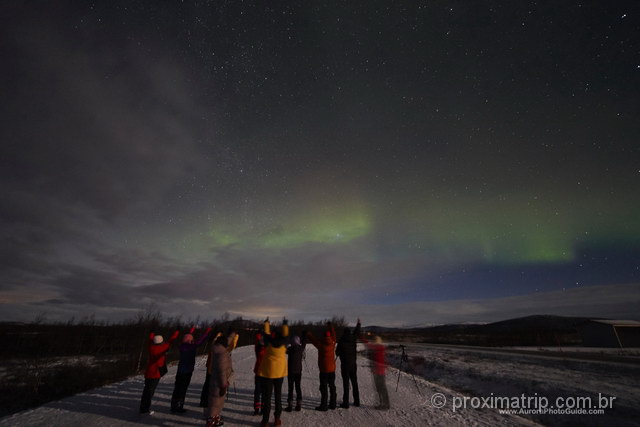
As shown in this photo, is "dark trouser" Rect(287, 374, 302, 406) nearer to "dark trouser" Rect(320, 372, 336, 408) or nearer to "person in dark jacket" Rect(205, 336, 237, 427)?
"dark trouser" Rect(320, 372, 336, 408)

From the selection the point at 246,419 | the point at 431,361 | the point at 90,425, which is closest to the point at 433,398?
the point at 246,419

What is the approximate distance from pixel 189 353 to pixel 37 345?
169ft

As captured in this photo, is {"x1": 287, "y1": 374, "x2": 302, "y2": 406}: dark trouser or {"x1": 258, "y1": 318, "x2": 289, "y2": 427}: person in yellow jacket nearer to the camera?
{"x1": 258, "y1": 318, "x2": 289, "y2": 427}: person in yellow jacket

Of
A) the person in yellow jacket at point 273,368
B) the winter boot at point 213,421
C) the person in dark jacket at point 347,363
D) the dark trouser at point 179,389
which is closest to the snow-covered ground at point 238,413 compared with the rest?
the dark trouser at point 179,389

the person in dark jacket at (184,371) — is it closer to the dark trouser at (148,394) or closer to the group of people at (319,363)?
the dark trouser at (148,394)

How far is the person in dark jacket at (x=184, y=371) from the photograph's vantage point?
7.96 metres

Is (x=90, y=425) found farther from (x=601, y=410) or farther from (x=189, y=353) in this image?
(x=601, y=410)

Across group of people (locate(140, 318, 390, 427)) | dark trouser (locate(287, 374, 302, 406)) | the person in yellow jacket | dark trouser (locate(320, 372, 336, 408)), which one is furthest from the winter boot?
dark trouser (locate(320, 372, 336, 408))

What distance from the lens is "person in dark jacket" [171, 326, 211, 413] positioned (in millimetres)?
7965

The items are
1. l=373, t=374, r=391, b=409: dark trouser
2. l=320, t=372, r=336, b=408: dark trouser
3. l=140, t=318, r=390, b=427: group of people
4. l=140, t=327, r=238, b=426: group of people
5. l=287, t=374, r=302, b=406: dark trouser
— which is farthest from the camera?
l=373, t=374, r=391, b=409: dark trouser

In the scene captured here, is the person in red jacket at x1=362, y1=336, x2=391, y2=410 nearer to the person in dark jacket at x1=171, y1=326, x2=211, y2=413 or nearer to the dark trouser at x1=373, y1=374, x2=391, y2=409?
the dark trouser at x1=373, y1=374, x2=391, y2=409

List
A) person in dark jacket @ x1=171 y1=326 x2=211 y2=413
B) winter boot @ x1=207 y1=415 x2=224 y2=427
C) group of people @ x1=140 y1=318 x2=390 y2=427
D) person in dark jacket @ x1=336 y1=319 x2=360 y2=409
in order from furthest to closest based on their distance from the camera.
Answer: person in dark jacket @ x1=336 y1=319 x2=360 y2=409 < person in dark jacket @ x1=171 y1=326 x2=211 y2=413 < group of people @ x1=140 y1=318 x2=390 y2=427 < winter boot @ x1=207 y1=415 x2=224 y2=427

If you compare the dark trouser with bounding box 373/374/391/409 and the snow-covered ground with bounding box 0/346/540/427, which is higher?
the dark trouser with bounding box 373/374/391/409

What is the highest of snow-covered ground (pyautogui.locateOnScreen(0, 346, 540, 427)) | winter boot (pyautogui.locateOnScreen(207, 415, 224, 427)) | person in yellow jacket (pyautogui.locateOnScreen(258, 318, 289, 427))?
person in yellow jacket (pyautogui.locateOnScreen(258, 318, 289, 427))
